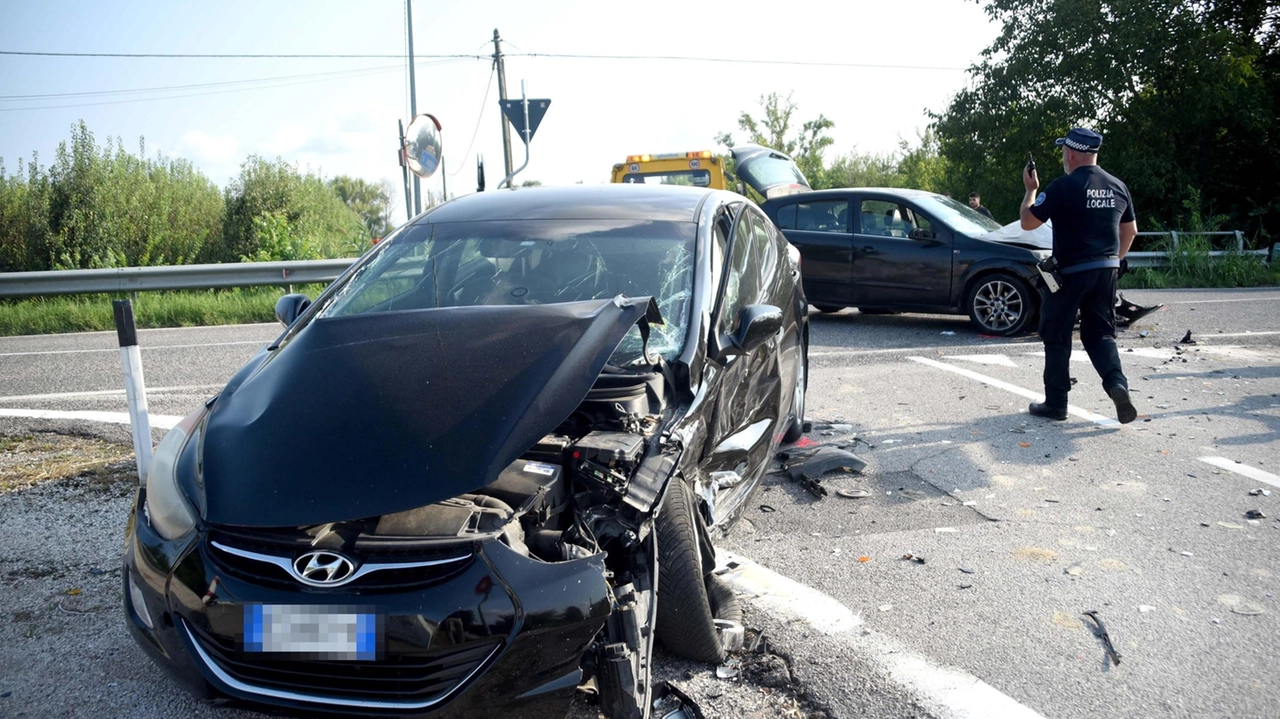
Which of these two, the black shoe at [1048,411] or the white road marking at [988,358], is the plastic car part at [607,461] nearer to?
the black shoe at [1048,411]

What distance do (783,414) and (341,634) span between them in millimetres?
2927

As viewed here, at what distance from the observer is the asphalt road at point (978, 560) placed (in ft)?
9.89

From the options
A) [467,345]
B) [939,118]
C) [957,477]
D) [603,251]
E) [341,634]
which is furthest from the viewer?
[939,118]

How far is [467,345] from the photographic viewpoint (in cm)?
297

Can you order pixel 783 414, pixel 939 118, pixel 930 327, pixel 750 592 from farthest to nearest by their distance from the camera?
pixel 939 118, pixel 930 327, pixel 783 414, pixel 750 592

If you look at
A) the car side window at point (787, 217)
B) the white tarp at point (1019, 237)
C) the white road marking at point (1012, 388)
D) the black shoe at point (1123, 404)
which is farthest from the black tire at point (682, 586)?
the car side window at point (787, 217)

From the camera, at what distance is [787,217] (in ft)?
36.6

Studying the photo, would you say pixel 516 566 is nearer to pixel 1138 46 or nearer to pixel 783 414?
pixel 783 414

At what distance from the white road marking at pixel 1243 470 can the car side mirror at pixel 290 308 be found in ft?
16.6

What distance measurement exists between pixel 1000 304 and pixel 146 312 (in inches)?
407

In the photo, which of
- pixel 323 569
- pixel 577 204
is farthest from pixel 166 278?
pixel 323 569

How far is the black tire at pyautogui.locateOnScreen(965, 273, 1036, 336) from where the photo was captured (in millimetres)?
9641

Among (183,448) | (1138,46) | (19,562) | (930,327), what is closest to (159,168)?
(930,327)

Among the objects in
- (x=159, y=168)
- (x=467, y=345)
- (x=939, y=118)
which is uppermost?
(x=939, y=118)
